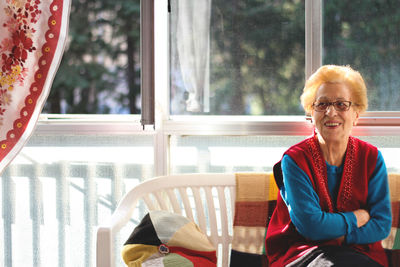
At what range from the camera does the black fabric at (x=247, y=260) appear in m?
2.01

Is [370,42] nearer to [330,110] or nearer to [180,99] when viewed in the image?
[330,110]

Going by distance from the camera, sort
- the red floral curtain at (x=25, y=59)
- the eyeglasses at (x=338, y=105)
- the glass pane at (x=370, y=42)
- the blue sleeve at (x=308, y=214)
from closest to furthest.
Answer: the blue sleeve at (x=308, y=214), the eyeglasses at (x=338, y=105), the red floral curtain at (x=25, y=59), the glass pane at (x=370, y=42)

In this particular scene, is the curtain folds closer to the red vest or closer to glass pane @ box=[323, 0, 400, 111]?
glass pane @ box=[323, 0, 400, 111]

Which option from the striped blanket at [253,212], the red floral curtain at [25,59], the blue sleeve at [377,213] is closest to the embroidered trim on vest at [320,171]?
the blue sleeve at [377,213]

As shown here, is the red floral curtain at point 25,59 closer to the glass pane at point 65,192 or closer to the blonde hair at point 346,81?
the glass pane at point 65,192

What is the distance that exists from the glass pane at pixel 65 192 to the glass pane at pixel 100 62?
0.18m

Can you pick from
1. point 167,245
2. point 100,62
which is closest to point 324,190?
point 167,245

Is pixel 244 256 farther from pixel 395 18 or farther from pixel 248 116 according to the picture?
pixel 395 18

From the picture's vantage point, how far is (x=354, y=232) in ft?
5.55

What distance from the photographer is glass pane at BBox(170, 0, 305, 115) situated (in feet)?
7.45

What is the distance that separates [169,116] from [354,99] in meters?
0.95

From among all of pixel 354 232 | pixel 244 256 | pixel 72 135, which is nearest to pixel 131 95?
pixel 72 135

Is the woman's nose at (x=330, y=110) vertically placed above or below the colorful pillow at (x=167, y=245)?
above

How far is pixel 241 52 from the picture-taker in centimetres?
229
